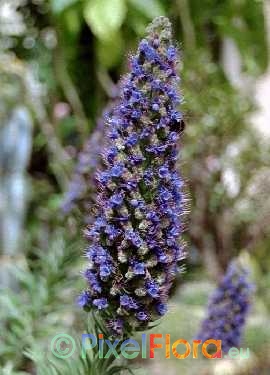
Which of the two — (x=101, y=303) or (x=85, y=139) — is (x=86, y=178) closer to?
A: (x=101, y=303)

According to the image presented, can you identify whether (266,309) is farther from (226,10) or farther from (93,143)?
(93,143)

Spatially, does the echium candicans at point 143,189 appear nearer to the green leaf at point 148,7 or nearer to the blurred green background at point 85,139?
the blurred green background at point 85,139

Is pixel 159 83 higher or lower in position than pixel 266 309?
lower

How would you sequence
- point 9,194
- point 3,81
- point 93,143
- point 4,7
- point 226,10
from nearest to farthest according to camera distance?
point 93,143, point 9,194, point 3,81, point 226,10, point 4,7

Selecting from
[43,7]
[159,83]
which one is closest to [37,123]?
[43,7]

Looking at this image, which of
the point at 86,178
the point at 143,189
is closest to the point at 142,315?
the point at 143,189

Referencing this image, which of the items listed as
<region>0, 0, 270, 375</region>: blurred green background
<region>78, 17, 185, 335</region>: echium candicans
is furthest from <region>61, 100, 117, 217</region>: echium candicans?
<region>78, 17, 185, 335</region>: echium candicans

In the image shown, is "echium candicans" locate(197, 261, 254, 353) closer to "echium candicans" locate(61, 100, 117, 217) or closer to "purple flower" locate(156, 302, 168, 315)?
"echium candicans" locate(61, 100, 117, 217)
